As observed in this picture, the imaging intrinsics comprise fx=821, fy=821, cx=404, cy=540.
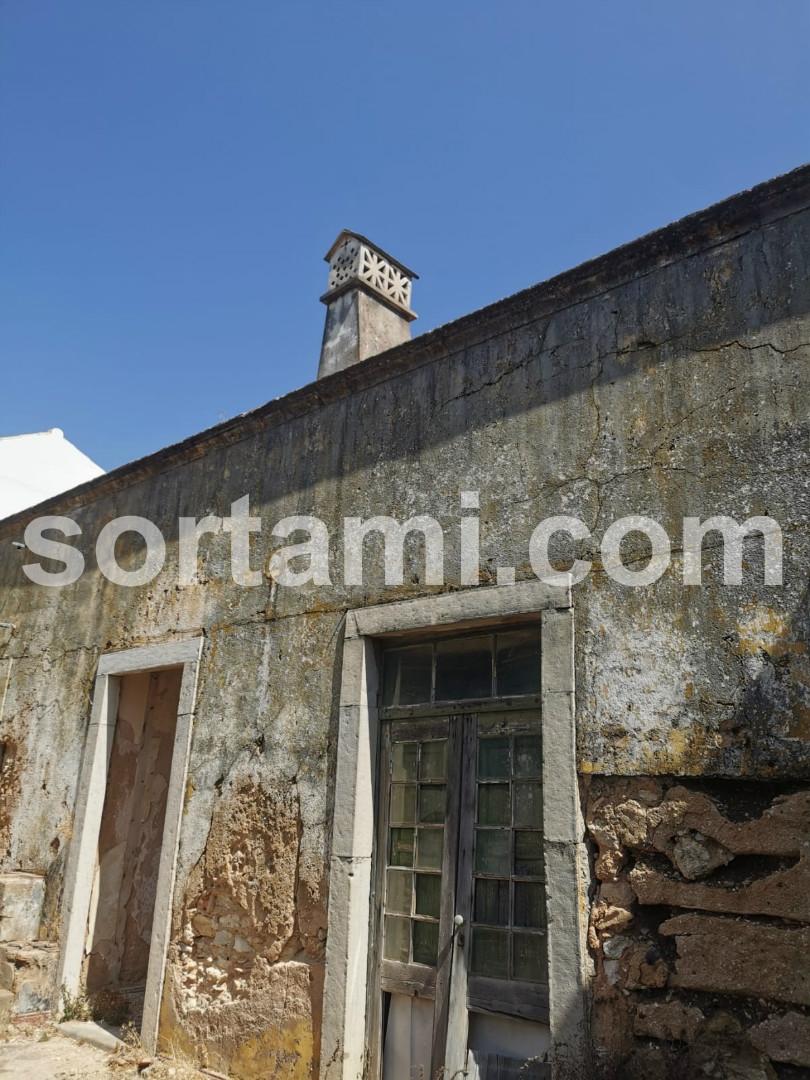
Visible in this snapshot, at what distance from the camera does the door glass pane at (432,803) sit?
4.29 metres

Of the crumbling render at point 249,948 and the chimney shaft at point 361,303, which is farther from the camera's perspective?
the chimney shaft at point 361,303

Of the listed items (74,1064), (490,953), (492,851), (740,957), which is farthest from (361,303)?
(74,1064)

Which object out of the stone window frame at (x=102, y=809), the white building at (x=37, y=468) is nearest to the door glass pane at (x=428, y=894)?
the stone window frame at (x=102, y=809)

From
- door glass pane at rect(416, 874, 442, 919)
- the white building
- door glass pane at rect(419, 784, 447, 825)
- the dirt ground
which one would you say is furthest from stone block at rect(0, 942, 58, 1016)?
the white building

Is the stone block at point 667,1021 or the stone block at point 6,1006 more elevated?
the stone block at point 667,1021

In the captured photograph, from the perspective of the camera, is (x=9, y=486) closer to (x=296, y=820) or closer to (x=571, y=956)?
(x=296, y=820)

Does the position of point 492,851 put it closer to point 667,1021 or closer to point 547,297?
point 667,1021

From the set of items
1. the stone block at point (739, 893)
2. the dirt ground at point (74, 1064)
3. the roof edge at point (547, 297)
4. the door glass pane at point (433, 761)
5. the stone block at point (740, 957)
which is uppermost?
the roof edge at point (547, 297)

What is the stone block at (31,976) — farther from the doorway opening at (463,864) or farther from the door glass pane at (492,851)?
the door glass pane at (492,851)

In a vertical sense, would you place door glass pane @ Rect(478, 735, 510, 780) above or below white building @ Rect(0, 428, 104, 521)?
below

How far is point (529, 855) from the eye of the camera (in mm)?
3898

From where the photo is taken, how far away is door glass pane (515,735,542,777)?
400 centimetres

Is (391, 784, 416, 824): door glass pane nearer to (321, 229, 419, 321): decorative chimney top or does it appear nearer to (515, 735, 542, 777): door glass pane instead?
(515, 735, 542, 777): door glass pane

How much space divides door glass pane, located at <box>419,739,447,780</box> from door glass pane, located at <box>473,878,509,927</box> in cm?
57
